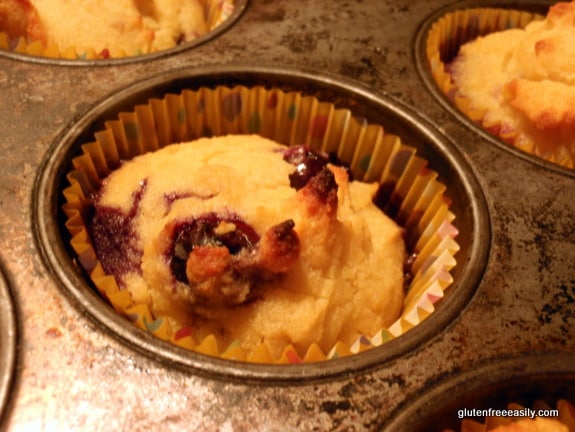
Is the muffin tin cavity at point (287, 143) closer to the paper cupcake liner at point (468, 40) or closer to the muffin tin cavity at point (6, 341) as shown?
the muffin tin cavity at point (6, 341)

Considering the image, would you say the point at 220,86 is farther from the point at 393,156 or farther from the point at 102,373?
the point at 102,373

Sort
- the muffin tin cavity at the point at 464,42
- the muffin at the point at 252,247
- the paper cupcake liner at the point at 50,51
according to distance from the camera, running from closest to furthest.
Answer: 1. the muffin at the point at 252,247
2. the muffin tin cavity at the point at 464,42
3. the paper cupcake liner at the point at 50,51

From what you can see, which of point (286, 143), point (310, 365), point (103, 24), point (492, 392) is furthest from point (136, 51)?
point (492, 392)

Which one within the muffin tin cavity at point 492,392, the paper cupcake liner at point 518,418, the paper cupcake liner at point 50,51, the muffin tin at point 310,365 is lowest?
the paper cupcake liner at point 518,418

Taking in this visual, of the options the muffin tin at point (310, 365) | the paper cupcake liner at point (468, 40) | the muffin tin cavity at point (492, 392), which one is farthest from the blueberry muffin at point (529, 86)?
the muffin tin cavity at point (492, 392)

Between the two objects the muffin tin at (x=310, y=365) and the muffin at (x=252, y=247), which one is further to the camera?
the muffin at (x=252, y=247)

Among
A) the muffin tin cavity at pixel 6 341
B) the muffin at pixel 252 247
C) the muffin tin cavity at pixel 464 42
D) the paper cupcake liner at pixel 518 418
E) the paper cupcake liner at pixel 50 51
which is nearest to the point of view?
the muffin tin cavity at pixel 6 341

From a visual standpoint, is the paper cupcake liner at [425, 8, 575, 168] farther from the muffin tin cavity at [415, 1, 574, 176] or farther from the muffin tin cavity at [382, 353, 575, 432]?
the muffin tin cavity at [382, 353, 575, 432]
